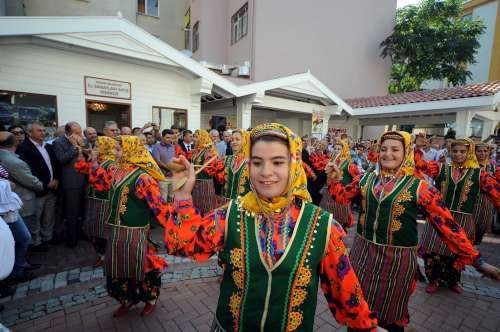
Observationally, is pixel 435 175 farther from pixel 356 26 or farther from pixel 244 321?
pixel 356 26

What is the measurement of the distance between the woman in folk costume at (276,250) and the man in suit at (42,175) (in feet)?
14.9

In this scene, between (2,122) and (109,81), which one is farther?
(109,81)

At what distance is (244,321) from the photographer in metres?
1.59

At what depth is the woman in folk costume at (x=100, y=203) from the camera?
420cm

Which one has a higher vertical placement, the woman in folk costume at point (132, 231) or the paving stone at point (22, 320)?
the woman in folk costume at point (132, 231)

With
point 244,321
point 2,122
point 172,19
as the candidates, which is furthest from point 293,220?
point 172,19

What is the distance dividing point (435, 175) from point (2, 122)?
30.9 feet

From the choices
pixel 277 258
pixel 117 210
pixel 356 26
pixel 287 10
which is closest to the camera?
pixel 277 258

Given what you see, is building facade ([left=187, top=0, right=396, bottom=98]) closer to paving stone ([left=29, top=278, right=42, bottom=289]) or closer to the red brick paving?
paving stone ([left=29, top=278, right=42, bottom=289])

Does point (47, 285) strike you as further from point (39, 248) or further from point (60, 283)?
point (39, 248)

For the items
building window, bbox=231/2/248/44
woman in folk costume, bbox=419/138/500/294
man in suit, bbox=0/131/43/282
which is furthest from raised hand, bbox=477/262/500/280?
building window, bbox=231/2/248/44

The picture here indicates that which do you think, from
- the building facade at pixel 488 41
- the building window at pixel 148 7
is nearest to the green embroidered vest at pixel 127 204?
the building window at pixel 148 7

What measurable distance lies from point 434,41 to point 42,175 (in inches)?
848

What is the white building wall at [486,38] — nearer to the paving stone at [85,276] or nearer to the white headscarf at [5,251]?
the paving stone at [85,276]
